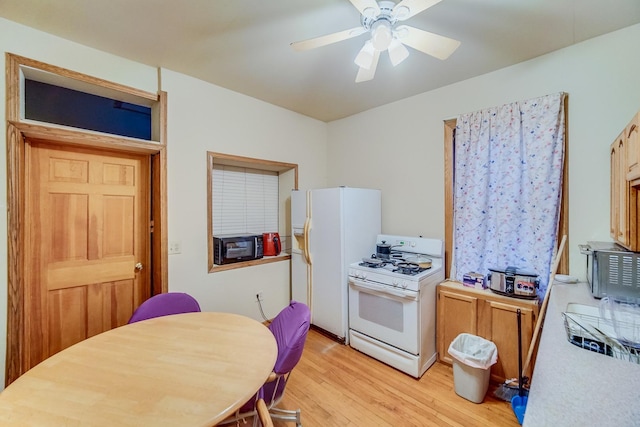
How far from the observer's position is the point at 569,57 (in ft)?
6.76

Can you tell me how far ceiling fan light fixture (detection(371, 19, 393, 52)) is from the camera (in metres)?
1.49

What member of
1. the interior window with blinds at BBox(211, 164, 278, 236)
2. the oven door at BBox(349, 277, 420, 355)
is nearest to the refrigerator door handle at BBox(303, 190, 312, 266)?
the oven door at BBox(349, 277, 420, 355)

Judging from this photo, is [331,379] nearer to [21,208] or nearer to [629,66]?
[21,208]

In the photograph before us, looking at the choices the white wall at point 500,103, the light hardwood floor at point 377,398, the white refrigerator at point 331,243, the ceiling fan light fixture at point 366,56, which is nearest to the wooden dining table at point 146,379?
the light hardwood floor at point 377,398

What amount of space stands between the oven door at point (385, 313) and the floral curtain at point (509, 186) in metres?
0.69

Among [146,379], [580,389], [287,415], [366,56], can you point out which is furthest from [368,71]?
[287,415]

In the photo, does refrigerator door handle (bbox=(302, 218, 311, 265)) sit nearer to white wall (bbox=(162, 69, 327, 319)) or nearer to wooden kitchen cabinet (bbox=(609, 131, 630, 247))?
white wall (bbox=(162, 69, 327, 319))

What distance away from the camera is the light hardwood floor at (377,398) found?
182 centimetres

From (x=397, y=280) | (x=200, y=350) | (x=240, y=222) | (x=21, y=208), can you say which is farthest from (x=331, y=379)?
(x=21, y=208)

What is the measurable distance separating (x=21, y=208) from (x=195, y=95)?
62.9 inches

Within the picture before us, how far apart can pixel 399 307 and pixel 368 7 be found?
7.18 ft

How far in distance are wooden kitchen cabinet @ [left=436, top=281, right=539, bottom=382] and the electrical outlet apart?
8.09 ft

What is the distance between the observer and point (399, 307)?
7.78 feet

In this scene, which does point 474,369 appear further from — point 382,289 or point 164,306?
point 164,306
